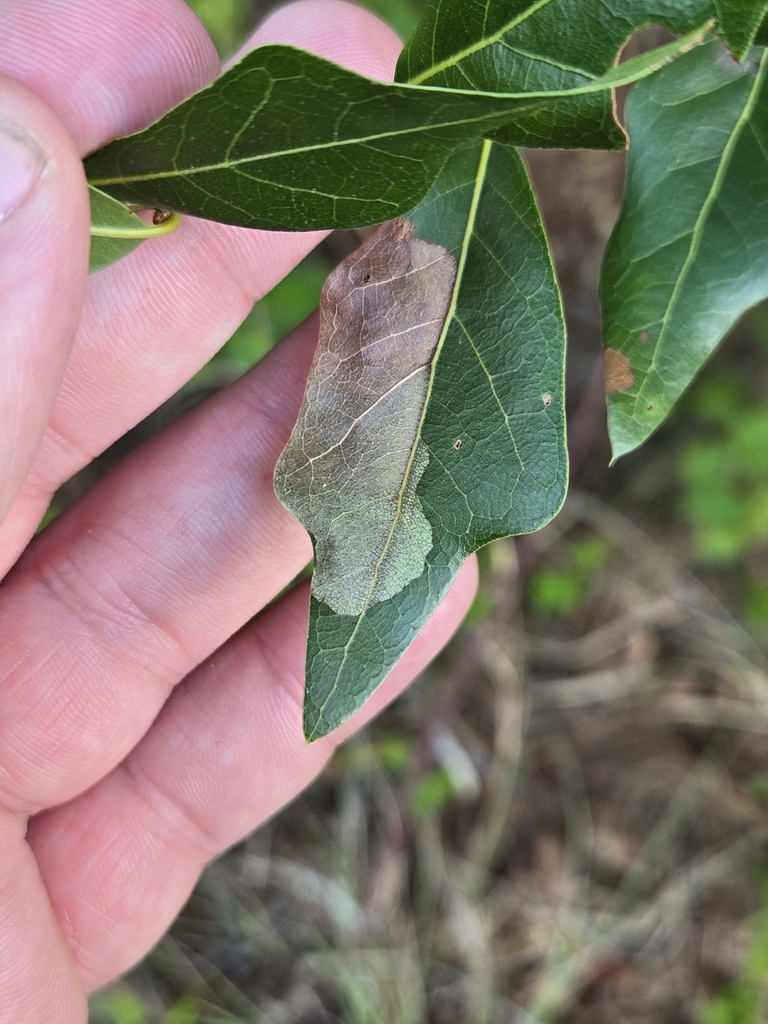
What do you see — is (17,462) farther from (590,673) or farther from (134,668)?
(590,673)

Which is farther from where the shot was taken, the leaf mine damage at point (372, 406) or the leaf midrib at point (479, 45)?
the leaf mine damage at point (372, 406)

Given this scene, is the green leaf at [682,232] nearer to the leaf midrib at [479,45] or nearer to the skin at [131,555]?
the leaf midrib at [479,45]

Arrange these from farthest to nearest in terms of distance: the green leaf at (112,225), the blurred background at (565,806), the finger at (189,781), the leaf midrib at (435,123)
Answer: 1. the blurred background at (565,806)
2. the finger at (189,781)
3. the green leaf at (112,225)
4. the leaf midrib at (435,123)

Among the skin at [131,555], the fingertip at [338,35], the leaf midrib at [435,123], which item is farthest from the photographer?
the fingertip at [338,35]

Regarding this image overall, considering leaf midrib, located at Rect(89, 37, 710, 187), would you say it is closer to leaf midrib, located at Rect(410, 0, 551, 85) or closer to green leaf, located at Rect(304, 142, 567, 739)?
leaf midrib, located at Rect(410, 0, 551, 85)

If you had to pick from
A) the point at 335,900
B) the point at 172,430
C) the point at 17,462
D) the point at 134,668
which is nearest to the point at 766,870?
the point at 335,900

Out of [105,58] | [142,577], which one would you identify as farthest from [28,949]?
[105,58]

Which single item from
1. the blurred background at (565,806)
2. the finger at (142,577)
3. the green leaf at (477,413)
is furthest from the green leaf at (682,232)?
the blurred background at (565,806)

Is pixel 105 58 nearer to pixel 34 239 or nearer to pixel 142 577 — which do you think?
pixel 34 239
